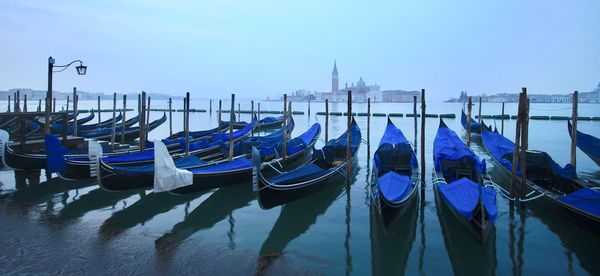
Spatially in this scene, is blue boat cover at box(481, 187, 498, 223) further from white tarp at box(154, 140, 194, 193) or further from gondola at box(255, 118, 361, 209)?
white tarp at box(154, 140, 194, 193)

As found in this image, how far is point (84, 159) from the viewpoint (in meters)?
8.69

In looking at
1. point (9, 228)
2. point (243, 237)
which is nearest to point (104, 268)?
point (243, 237)

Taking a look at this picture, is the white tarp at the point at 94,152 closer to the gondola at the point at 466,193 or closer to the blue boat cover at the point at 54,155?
the blue boat cover at the point at 54,155

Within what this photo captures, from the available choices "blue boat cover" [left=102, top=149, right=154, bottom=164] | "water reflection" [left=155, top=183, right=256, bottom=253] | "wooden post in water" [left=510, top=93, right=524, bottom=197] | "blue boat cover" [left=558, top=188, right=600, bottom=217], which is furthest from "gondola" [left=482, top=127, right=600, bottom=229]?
"blue boat cover" [left=102, top=149, right=154, bottom=164]

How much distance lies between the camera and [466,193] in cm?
604

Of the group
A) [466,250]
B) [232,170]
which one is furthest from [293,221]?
[466,250]

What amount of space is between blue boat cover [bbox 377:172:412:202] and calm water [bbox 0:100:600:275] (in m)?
0.57

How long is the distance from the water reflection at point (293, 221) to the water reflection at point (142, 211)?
7.27ft

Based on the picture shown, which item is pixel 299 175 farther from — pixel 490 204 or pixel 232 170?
pixel 490 204

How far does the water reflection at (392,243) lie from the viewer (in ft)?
16.4

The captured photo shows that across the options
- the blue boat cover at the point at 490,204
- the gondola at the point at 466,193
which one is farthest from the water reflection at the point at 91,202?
the blue boat cover at the point at 490,204

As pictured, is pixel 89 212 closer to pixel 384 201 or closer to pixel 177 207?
pixel 177 207

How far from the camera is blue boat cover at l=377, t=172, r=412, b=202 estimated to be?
6066 millimetres

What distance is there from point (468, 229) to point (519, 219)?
6.33 ft
